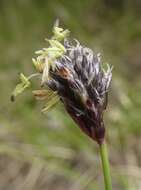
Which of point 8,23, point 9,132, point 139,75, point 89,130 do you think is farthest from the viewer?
point 8,23

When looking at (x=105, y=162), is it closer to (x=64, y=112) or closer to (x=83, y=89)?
(x=83, y=89)

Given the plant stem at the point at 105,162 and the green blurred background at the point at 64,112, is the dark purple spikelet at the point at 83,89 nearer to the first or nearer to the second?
the plant stem at the point at 105,162

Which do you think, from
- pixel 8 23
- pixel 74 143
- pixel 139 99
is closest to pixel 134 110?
pixel 139 99

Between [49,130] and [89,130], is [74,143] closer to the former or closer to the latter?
[49,130]

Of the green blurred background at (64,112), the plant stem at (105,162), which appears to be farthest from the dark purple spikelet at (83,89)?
the green blurred background at (64,112)

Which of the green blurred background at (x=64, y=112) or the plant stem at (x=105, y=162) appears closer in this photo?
the plant stem at (x=105, y=162)

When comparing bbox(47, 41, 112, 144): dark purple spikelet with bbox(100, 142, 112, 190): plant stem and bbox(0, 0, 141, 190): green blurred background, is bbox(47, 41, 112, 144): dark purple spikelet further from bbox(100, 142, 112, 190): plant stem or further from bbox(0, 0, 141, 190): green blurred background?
bbox(0, 0, 141, 190): green blurred background

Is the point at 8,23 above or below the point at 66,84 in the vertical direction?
above

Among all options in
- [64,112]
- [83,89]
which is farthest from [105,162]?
[64,112]
